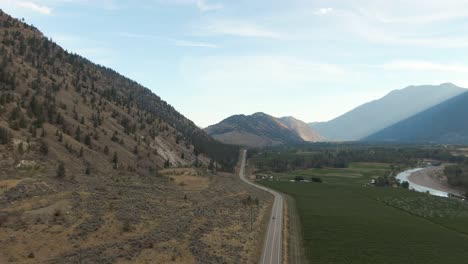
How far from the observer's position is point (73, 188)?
82062 mm

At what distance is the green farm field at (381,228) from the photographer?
65750 mm

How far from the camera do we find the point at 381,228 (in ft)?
286

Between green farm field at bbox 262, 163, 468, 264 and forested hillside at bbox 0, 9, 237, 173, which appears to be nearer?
green farm field at bbox 262, 163, 468, 264

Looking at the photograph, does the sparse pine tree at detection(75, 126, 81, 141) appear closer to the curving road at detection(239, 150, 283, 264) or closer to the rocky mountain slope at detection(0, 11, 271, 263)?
the rocky mountain slope at detection(0, 11, 271, 263)

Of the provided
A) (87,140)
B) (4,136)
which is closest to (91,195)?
(4,136)

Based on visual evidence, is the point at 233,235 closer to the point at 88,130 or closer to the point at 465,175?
the point at 88,130

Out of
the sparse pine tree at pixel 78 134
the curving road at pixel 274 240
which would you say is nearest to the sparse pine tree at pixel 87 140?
the sparse pine tree at pixel 78 134

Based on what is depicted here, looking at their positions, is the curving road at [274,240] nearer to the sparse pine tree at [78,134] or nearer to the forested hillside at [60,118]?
the forested hillside at [60,118]

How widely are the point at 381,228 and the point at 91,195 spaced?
64.6 meters

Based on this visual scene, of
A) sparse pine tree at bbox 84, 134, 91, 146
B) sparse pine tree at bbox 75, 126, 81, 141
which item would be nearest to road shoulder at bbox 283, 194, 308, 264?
sparse pine tree at bbox 84, 134, 91, 146

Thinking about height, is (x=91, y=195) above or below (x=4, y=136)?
below

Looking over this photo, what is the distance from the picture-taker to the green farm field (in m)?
65.8

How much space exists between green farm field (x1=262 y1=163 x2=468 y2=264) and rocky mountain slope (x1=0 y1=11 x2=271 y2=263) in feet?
42.8

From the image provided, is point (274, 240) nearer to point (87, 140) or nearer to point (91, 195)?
point (91, 195)
